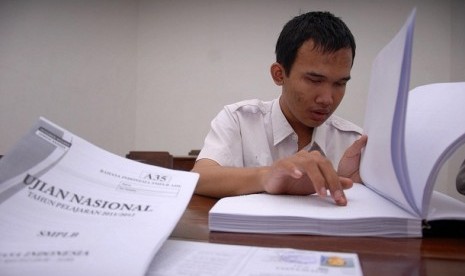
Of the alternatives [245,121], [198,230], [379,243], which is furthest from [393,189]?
[245,121]

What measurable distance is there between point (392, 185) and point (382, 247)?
9 cm

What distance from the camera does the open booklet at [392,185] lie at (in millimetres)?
347

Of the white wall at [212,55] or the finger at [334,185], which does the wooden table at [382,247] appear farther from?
the white wall at [212,55]

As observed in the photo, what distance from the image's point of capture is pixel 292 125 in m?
1.08

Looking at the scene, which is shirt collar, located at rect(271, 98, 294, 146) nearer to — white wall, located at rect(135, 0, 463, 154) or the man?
the man

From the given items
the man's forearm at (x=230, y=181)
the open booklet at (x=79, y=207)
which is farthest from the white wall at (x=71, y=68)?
the open booklet at (x=79, y=207)

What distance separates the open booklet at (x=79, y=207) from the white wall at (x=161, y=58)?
7.22 feet

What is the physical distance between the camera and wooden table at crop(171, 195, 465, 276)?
28 cm

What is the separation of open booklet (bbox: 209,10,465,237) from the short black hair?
465 millimetres

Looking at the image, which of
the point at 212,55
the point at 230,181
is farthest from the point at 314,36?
the point at 212,55

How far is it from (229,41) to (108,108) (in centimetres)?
123

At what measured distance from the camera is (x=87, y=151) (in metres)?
0.44

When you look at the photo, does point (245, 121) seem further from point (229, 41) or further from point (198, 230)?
point (229, 41)

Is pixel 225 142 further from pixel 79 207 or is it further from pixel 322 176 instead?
pixel 79 207
